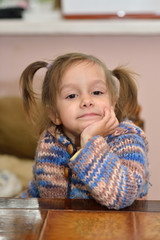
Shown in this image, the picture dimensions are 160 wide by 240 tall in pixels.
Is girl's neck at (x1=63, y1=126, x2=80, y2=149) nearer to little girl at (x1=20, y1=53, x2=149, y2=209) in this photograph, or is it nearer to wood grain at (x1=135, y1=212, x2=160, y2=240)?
little girl at (x1=20, y1=53, x2=149, y2=209)

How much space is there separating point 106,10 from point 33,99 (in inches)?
36.5

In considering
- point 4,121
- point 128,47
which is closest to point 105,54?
point 128,47

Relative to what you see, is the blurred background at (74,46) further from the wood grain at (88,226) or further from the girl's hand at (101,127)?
the wood grain at (88,226)

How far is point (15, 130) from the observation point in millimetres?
2113

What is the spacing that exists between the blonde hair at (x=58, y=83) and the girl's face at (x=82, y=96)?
0.10ft

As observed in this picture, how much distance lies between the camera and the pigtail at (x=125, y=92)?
4.32 feet

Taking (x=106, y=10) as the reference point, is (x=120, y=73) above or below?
below

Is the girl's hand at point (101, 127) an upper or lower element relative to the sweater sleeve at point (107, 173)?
upper

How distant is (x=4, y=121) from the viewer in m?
2.12

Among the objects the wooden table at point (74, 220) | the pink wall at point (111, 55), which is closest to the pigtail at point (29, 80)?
the wooden table at point (74, 220)

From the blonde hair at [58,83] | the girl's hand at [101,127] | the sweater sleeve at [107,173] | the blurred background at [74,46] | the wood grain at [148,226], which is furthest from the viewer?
the blurred background at [74,46]

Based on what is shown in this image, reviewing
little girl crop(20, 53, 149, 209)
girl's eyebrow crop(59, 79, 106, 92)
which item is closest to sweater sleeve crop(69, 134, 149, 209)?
little girl crop(20, 53, 149, 209)

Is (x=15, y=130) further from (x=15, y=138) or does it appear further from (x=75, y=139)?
(x=75, y=139)

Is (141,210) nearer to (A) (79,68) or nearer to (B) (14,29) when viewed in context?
(A) (79,68)
